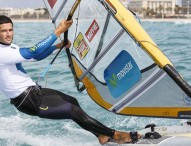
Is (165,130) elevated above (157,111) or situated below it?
below

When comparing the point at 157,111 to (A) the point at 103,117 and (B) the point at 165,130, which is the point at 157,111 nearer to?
(B) the point at 165,130

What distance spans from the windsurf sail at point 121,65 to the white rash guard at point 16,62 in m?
0.73

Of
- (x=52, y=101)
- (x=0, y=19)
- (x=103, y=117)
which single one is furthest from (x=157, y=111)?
(x=103, y=117)

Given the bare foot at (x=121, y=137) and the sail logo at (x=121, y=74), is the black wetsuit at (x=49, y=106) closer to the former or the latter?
the bare foot at (x=121, y=137)

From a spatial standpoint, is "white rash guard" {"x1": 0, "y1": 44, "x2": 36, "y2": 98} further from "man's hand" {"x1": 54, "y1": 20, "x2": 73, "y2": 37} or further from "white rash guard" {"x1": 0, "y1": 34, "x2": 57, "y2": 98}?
"man's hand" {"x1": 54, "y1": 20, "x2": 73, "y2": 37}

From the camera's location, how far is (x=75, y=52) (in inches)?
221

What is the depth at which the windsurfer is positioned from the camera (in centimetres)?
429

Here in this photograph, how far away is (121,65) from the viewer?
486 centimetres

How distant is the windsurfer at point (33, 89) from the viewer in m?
4.29

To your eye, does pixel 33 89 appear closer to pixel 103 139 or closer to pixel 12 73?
pixel 12 73

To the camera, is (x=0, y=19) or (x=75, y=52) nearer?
(x=0, y=19)

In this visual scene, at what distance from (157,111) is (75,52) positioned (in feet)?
4.55

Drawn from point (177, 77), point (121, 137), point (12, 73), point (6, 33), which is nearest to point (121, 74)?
point (121, 137)

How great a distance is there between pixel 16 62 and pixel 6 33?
11.4 inches
